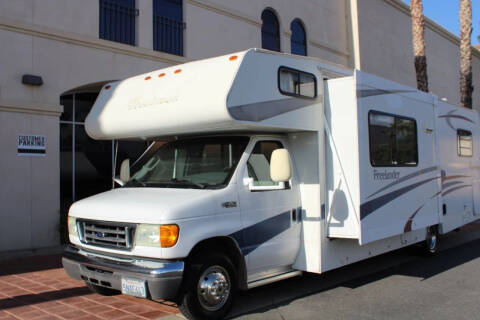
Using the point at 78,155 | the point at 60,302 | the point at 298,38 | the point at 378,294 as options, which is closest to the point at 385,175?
the point at 378,294

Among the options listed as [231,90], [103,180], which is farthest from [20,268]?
[231,90]

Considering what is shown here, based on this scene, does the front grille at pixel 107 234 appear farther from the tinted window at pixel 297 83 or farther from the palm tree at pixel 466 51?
the palm tree at pixel 466 51

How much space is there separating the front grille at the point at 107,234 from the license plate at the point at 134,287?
13.7 inches

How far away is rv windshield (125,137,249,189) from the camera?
5.43 metres

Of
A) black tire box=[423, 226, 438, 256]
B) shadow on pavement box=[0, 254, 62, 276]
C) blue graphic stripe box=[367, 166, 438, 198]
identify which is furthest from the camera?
black tire box=[423, 226, 438, 256]

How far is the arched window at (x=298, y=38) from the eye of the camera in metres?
16.4

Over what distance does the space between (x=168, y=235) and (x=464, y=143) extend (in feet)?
24.1

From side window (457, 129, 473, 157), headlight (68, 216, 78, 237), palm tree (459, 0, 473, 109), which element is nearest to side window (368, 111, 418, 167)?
side window (457, 129, 473, 157)

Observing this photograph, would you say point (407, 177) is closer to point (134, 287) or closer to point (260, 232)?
point (260, 232)

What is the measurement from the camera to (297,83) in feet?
19.4

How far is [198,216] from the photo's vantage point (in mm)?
4844

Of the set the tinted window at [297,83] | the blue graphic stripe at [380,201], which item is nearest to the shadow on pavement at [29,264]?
the tinted window at [297,83]

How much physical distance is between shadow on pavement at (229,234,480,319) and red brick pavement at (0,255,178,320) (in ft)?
3.54

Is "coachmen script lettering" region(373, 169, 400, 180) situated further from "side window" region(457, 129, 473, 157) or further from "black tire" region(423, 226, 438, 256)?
"side window" region(457, 129, 473, 157)
